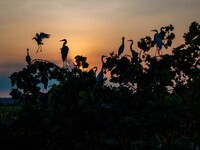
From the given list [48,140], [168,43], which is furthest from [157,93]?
[168,43]

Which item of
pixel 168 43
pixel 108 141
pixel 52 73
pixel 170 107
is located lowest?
pixel 108 141

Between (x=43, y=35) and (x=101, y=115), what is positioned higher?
(x=43, y=35)

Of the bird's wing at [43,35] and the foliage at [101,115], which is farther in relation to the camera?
the bird's wing at [43,35]

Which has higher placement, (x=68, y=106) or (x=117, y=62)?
(x=117, y=62)

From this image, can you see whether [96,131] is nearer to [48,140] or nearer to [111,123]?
[111,123]

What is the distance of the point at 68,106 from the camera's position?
5547 millimetres

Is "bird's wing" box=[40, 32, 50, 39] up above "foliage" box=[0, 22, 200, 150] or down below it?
above

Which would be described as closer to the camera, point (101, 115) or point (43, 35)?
point (101, 115)

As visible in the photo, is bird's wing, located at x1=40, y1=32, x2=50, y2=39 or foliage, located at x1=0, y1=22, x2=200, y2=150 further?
bird's wing, located at x1=40, y1=32, x2=50, y2=39

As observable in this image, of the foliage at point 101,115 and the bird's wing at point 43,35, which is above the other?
the bird's wing at point 43,35

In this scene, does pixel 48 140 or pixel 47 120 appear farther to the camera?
pixel 48 140

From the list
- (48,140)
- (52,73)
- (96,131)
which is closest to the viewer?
(96,131)

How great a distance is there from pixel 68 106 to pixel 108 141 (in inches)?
27.0

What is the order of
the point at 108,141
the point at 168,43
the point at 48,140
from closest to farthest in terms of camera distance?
the point at 108,141
the point at 48,140
the point at 168,43
